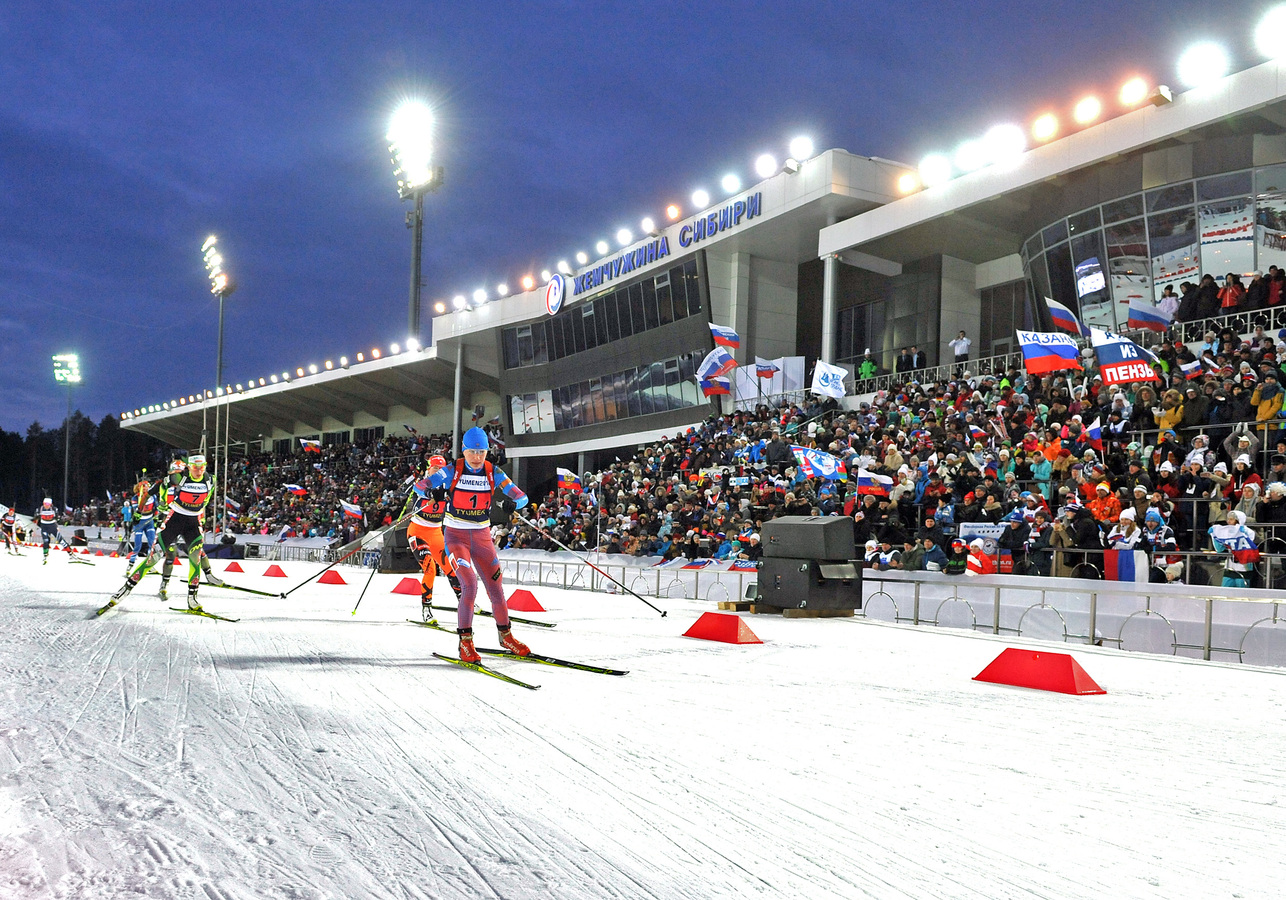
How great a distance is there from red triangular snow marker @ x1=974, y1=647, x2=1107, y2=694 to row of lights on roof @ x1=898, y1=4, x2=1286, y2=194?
18.2m

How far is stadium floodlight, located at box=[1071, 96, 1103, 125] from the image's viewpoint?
23.2 m

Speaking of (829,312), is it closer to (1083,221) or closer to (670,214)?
(1083,221)

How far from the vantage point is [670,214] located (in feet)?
122

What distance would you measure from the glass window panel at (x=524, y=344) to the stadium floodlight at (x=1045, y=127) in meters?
28.3

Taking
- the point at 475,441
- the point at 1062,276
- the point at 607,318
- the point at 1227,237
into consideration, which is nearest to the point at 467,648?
the point at 475,441

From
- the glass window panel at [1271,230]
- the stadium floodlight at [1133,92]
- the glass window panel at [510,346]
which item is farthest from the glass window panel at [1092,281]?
the glass window panel at [510,346]

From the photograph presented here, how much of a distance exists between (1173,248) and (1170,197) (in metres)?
1.27

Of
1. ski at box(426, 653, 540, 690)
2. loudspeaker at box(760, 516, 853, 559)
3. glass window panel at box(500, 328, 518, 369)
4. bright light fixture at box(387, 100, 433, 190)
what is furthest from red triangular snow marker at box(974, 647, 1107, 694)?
bright light fixture at box(387, 100, 433, 190)

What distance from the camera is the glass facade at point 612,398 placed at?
3775 centimetres

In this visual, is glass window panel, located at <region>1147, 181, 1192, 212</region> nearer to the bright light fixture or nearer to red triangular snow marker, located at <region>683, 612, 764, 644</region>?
red triangular snow marker, located at <region>683, 612, 764, 644</region>

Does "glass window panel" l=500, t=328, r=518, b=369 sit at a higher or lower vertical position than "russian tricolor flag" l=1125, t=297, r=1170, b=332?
higher

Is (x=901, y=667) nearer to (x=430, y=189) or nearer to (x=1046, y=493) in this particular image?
(x=1046, y=493)

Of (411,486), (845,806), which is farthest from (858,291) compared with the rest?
(845,806)

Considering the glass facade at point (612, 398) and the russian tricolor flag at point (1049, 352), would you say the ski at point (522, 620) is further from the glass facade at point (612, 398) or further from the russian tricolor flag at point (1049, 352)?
the glass facade at point (612, 398)
